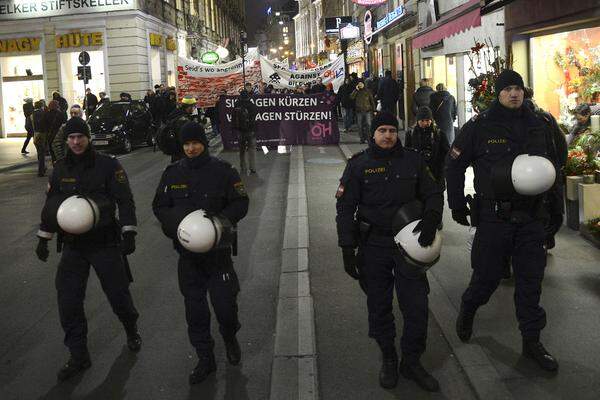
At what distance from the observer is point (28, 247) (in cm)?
970

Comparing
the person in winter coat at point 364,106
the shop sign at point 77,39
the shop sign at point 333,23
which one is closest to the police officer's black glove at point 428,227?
the person in winter coat at point 364,106

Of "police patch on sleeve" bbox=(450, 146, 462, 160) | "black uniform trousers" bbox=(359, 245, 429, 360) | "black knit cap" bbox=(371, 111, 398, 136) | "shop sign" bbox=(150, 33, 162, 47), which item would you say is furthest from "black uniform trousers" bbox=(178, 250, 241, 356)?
"shop sign" bbox=(150, 33, 162, 47)

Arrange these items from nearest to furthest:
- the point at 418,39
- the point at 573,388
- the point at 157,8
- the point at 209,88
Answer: the point at 573,388 < the point at 418,39 < the point at 209,88 < the point at 157,8

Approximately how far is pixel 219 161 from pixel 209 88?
19.2 meters

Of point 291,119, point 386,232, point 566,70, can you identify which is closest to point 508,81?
point 386,232

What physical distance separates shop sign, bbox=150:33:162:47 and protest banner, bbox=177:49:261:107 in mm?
11156

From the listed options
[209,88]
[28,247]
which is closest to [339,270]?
[28,247]

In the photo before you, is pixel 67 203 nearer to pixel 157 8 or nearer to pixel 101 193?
pixel 101 193

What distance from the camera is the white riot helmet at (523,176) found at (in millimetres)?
4781

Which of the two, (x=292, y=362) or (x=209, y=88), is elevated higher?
(x=209, y=88)

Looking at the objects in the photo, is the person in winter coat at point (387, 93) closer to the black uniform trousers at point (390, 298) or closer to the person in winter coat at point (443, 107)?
the person in winter coat at point (443, 107)

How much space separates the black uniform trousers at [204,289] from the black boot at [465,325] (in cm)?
163

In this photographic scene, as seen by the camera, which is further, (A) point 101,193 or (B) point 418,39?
(B) point 418,39

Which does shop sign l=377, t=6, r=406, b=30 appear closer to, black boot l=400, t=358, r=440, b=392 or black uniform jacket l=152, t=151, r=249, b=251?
black uniform jacket l=152, t=151, r=249, b=251
